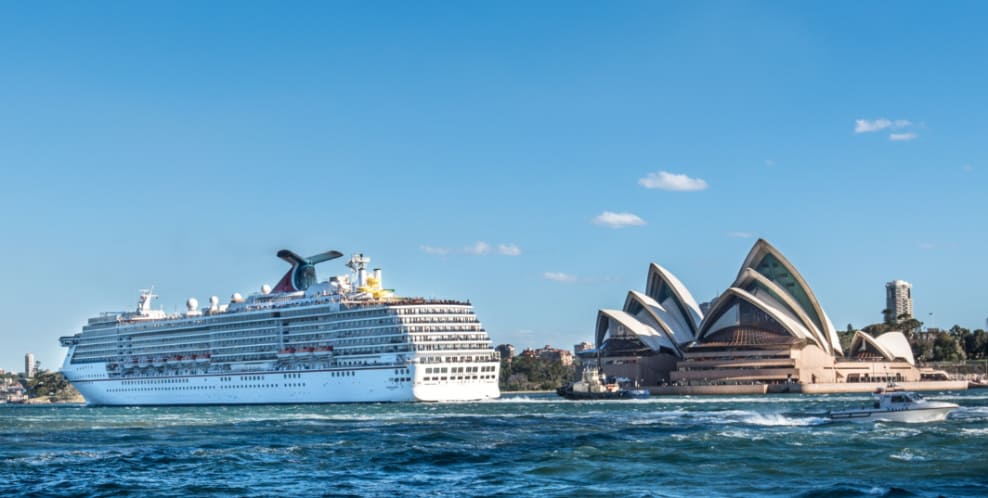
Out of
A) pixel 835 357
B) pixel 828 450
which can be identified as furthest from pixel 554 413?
pixel 835 357

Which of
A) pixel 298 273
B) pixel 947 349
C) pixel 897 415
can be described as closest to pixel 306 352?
pixel 298 273

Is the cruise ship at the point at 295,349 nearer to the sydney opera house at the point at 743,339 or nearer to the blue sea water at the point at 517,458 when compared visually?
the blue sea water at the point at 517,458

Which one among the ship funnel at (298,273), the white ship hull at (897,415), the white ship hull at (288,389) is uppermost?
the ship funnel at (298,273)

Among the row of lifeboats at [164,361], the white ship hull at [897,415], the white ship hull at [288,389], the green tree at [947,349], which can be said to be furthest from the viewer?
the green tree at [947,349]

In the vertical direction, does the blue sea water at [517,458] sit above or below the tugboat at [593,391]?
below

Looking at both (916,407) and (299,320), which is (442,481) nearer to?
(916,407)

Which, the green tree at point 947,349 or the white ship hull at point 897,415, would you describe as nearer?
the white ship hull at point 897,415

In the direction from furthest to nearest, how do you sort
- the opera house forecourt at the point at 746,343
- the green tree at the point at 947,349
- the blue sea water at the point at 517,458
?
the green tree at the point at 947,349 < the opera house forecourt at the point at 746,343 < the blue sea water at the point at 517,458

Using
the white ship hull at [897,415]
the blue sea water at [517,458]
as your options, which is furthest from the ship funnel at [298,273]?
the white ship hull at [897,415]
